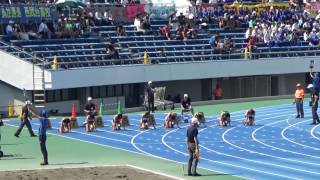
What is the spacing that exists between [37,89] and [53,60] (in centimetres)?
181

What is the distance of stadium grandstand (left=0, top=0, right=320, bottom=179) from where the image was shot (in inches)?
1649

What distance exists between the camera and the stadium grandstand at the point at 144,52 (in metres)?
41.9

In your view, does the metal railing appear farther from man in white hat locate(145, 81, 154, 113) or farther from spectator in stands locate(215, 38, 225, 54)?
man in white hat locate(145, 81, 154, 113)

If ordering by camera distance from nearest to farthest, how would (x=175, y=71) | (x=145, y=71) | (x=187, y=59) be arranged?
(x=145, y=71) < (x=175, y=71) < (x=187, y=59)

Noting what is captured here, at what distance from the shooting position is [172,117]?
1391 inches

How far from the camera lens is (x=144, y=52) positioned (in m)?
46.4

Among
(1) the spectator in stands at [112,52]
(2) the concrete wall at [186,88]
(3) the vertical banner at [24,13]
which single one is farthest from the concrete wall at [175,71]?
(3) the vertical banner at [24,13]

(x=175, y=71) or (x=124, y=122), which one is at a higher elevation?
(x=175, y=71)

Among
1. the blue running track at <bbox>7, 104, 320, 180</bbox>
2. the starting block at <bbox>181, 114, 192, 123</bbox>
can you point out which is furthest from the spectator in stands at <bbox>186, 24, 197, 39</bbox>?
the starting block at <bbox>181, 114, 192, 123</bbox>

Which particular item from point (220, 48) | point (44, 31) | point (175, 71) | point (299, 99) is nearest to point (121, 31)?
point (175, 71)

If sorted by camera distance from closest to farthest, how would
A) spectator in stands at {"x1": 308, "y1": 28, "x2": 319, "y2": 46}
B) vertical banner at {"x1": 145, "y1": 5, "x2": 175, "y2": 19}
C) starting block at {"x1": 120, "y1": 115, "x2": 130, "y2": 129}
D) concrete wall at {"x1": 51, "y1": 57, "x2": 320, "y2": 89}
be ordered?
starting block at {"x1": 120, "y1": 115, "x2": 130, "y2": 129}, concrete wall at {"x1": 51, "y1": 57, "x2": 320, "y2": 89}, vertical banner at {"x1": 145, "y1": 5, "x2": 175, "y2": 19}, spectator in stands at {"x1": 308, "y1": 28, "x2": 319, "y2": 46}

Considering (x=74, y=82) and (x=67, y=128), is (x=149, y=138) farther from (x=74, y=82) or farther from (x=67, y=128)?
(x=74, y=82)

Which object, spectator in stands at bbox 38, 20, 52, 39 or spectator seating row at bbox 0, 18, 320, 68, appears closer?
spectator seating row at bbox 0, 18, 320, 68

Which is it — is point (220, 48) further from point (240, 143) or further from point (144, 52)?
point (240, 143)
